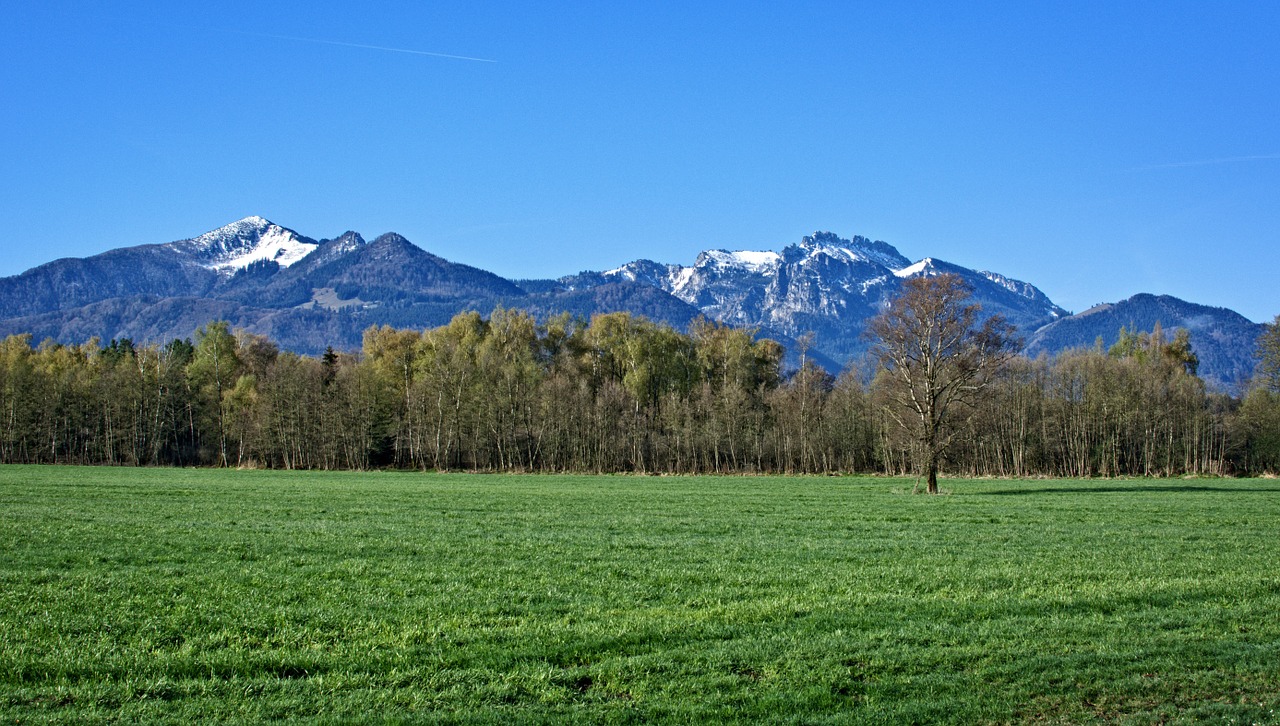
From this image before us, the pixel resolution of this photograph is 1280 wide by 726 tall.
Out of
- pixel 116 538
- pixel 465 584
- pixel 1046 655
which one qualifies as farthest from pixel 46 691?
pixel 116 538

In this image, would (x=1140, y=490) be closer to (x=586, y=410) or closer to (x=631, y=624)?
(x=631, y=624)

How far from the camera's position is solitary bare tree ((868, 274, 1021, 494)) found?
50.5 metres

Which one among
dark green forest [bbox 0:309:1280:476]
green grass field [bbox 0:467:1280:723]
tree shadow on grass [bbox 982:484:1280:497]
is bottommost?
tree shadow on grass [bbox 982:484:1280:497]

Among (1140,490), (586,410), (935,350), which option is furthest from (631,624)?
(586,410)

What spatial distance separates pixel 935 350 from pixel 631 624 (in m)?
42.4

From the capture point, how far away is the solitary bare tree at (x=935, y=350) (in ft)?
166

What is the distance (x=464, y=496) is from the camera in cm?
4556

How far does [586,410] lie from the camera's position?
101 m

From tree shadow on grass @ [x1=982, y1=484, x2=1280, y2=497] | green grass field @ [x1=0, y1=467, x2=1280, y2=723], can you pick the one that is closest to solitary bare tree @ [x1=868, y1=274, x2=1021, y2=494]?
tree shadow on grass @ [x1=982, y1=484, x2=1280, y2=497]

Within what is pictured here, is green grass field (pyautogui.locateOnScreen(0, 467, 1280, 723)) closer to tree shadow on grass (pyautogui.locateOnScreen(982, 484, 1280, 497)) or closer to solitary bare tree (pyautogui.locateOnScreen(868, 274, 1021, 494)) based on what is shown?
solitary bare tree (pyautogui.locateOnScreen(868, 274, 1021, 494))

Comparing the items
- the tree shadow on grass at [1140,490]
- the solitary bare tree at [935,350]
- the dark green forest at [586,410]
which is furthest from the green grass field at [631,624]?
the dark green forest at [586,410]

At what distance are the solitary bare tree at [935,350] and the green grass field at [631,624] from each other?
2267 cm

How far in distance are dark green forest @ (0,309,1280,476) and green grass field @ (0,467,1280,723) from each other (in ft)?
237

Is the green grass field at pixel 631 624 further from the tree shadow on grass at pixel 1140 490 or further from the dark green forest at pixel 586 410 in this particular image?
the dark green forest at pixel 586 410
